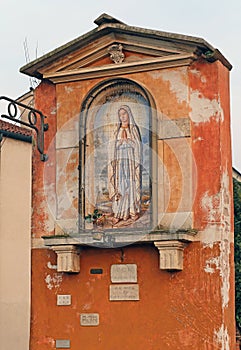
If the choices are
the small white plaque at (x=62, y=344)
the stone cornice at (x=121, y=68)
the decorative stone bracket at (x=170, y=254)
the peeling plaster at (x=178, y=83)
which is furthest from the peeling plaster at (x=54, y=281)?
the peeling plaster at (x=178, y=83)

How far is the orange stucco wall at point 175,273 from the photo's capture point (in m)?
9.55

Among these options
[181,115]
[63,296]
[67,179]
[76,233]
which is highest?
[181,115]

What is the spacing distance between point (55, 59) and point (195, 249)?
3.35m

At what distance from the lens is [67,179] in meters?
10.5

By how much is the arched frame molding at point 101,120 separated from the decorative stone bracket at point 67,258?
1.00 ft

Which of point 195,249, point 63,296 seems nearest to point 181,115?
point 195,249

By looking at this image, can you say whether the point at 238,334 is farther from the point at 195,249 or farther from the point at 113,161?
the point at 113,161

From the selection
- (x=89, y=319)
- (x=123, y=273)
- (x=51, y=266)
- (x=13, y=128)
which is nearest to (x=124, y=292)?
(x=123, y=273)

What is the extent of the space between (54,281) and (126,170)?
1817mm

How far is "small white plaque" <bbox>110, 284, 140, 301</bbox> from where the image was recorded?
390 inches

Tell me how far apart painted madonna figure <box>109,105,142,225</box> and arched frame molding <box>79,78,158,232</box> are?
0.10 meters

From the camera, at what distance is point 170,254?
9578 mm

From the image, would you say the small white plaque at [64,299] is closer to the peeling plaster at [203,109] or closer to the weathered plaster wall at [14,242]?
the peeling plaster at [203,109]

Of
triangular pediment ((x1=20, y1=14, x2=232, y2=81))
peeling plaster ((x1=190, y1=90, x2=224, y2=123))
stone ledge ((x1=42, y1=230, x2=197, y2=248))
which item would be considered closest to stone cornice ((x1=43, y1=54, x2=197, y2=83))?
triangular pediment ((x1=20, y1=14, x2=232, y2=81))
